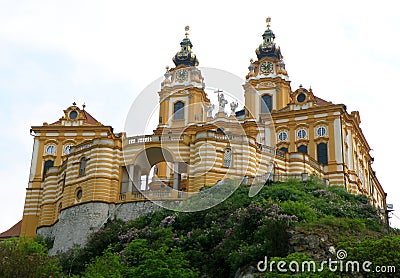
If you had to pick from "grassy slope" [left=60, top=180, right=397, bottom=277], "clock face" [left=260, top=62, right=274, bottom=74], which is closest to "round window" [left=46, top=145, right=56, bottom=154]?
"grassy slope" [left=60, top=180, right=397, bottom=277]

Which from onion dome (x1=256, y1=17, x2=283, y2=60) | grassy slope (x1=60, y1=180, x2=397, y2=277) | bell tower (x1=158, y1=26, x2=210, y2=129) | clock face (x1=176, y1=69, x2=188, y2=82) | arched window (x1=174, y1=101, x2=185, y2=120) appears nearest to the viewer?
grassy slope (x1=60, y1=180, x2=397, y2=277)

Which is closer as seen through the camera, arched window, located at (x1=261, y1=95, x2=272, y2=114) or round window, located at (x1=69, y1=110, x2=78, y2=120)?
round window, located at (x1=69, y1=110, x2=78, y2=120)

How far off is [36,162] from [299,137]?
79.5 ft

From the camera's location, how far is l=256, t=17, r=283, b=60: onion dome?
7069 cm

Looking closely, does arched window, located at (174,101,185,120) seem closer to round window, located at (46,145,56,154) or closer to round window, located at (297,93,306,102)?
round window, located at (297,93,306,102)

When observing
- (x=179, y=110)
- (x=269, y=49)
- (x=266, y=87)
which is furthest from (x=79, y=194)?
(x=269, y=49)

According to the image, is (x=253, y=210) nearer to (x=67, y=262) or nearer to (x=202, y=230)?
(x=202, y=230)

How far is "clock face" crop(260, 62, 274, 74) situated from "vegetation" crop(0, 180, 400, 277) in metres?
22.7

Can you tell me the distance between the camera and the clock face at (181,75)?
2813 inches

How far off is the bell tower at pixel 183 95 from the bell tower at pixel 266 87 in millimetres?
4814

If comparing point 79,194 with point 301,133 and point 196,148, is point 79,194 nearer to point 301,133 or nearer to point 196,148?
point 196,148

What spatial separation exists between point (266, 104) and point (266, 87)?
2.01 meters

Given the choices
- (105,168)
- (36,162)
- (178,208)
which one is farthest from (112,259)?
(36,162)

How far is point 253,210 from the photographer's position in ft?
124
